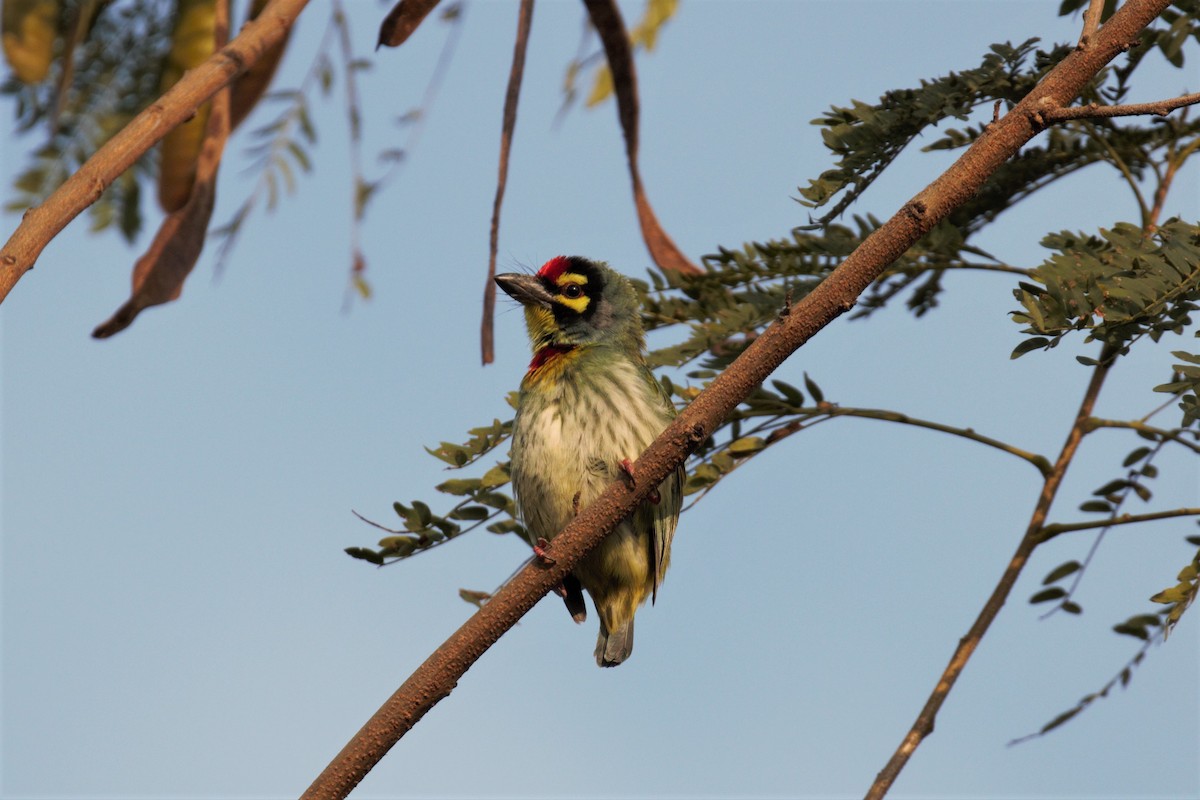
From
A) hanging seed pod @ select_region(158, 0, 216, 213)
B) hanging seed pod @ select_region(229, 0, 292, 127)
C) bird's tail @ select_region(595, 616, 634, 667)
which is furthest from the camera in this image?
hanging seed pod @ select_region(158, 0, 216, 213)

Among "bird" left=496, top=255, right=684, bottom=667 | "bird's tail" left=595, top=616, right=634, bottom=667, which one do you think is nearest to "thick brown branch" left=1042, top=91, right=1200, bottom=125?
"bird" left=496, top=255, right=684, bottom=667

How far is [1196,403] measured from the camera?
9.52ft

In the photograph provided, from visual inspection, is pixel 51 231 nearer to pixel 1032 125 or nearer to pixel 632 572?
pixel 1032 125

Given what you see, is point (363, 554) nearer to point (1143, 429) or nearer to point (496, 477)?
point (496, 477)

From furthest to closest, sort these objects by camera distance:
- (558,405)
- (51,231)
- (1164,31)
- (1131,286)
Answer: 1. (558,405)
2. (1164,31)
3. (1131,286)
4. (51,231)

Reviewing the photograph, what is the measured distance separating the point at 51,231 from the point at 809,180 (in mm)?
1796

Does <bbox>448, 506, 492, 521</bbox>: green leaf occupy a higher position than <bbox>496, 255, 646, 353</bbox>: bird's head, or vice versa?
<bbox>496, 255, 646, 353</bbox>: bird's head

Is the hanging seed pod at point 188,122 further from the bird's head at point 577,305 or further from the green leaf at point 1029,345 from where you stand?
the green leaf at point 1029,345

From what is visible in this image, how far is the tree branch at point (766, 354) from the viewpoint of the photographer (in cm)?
283

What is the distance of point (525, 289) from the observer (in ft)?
15.9

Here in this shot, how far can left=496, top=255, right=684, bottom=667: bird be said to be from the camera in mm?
4305

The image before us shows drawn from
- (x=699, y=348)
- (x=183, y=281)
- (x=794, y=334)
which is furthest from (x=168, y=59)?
(x=794, y=334)

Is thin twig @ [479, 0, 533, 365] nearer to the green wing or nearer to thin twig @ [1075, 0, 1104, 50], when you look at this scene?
the green wing

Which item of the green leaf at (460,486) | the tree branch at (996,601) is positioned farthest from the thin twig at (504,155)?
the tree branch at (996,601)
